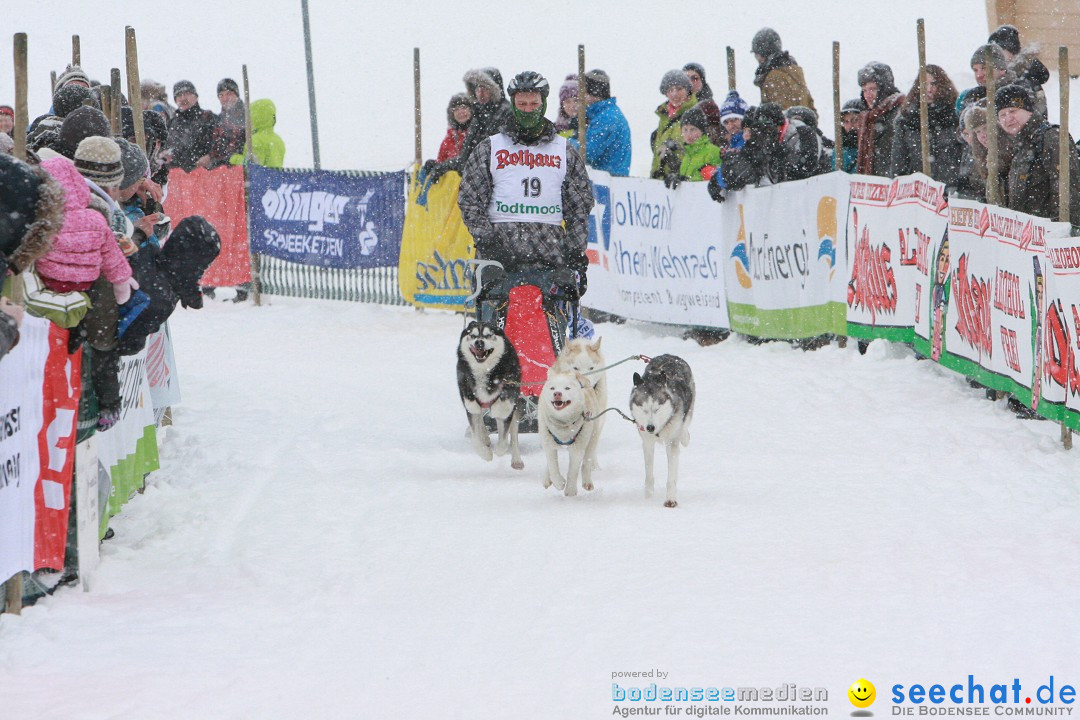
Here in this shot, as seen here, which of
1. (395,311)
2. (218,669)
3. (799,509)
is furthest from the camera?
(395,311)

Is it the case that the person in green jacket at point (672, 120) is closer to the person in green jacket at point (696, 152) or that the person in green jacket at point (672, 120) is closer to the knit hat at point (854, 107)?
the person in green jacket at point (696, 152)

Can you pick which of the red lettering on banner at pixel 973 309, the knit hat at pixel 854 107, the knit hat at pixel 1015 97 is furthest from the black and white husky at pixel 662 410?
the knit hat at pixel 854 107

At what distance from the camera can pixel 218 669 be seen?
396 centimetres

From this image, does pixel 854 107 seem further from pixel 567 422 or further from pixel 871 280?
pixel 567 422

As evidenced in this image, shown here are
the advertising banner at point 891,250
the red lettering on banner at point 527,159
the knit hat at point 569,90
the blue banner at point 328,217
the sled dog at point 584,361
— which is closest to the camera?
the sled dog at point 584,361

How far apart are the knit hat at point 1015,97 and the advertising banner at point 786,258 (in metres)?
2.25

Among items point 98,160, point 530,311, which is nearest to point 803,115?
point 530,311

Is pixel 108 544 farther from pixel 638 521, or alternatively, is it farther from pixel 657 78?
pixel 657 78

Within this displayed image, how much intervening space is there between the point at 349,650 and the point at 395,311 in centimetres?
1017

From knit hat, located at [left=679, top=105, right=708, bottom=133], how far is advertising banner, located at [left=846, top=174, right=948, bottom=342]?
75.0 inches

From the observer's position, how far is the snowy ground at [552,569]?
383 cm

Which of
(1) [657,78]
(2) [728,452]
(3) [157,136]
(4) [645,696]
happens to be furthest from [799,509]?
(1) [657,78]

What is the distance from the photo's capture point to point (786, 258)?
10.8m

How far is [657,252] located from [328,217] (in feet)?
13.4
